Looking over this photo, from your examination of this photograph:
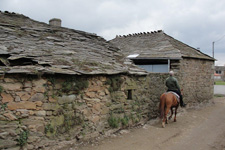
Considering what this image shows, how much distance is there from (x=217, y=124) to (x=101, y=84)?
5.41 m

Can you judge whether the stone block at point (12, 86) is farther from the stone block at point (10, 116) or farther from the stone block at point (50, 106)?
the stone block at point (50, 106)

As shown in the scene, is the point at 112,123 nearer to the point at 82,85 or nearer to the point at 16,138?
the point at 82,85

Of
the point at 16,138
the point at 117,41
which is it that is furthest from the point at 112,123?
the point at 117,41

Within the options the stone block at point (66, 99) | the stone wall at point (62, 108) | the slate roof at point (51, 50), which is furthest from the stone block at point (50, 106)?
the slate roof at point (51, 50)

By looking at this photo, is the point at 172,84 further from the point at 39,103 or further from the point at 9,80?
the point at 9,80

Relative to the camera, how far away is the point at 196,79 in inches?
476

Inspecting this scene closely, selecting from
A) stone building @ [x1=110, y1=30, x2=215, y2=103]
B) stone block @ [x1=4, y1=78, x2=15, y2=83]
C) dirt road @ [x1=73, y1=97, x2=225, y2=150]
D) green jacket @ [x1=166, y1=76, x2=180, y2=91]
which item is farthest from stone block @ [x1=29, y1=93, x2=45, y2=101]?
stone building @ [x1=110, y1=30, x2=215, y2=103]

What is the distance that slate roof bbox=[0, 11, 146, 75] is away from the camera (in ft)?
15.6

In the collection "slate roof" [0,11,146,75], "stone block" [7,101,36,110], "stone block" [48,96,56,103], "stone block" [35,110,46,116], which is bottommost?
"stone block" [35,110,46,116]

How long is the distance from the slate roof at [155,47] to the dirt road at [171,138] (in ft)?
13.8

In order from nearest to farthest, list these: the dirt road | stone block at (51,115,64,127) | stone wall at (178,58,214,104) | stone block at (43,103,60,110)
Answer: stone block at (43,103,60,110) → stone block at (51,115,64,127) → the dirt road → stone wall at (178,58,214,104)

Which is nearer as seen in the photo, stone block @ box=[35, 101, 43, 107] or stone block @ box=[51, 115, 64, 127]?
stone block @ box=[35, 101, 43, 107]

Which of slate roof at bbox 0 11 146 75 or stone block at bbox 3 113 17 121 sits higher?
slate roof at bbox 0 11 146 75

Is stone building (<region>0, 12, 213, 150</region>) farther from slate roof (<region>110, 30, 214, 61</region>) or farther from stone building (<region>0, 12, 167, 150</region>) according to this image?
slate roof (<region>110, 30, 214, 61</region>)
